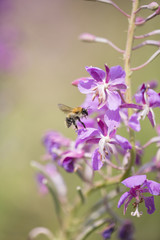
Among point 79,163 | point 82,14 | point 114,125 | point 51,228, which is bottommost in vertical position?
point 51,228

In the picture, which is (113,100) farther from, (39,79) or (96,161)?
(39,79)

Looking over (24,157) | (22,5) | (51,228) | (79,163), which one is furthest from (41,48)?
(79,163)

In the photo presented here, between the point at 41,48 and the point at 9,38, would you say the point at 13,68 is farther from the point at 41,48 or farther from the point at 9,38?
the point at 41,48

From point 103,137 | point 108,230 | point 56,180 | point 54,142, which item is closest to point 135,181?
point 103,137

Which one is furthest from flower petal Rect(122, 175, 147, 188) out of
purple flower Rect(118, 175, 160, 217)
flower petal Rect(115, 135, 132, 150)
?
flower petal Rect(115, 135, 132, 150)

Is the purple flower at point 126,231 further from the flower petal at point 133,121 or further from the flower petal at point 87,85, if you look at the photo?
the flower petal at point 87,85

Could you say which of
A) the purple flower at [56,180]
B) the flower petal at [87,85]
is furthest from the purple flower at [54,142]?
the flower petal at [87,85]
